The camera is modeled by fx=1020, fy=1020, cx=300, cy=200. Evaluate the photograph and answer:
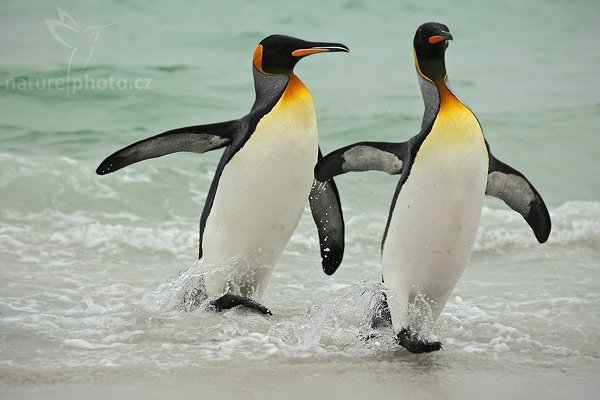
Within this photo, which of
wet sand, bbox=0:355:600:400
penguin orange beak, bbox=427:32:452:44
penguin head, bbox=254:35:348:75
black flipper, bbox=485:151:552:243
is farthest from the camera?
penguin head, bbox=254:35:348:75

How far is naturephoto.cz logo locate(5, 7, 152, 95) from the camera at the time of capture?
42.6 feet

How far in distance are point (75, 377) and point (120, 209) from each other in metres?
4.46

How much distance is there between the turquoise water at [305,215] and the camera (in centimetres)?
398

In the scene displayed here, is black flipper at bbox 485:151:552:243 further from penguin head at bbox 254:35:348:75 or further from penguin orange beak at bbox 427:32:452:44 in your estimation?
penguin head at bbox 254:35:348:75

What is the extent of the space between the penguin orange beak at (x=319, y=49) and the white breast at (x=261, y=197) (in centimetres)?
20

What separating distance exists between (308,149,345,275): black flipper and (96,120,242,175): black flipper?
1.99 feet

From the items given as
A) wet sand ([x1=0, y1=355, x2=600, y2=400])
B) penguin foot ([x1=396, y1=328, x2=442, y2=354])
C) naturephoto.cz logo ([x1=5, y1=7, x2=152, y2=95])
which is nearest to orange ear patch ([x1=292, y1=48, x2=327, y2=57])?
penguin foot ([x1=396, y1=328, x2=442, y2=354])

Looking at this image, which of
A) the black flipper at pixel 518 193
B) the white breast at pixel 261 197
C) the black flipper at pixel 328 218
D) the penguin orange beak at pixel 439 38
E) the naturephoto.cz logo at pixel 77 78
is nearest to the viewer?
the penguin orange beak at pixel 439 38

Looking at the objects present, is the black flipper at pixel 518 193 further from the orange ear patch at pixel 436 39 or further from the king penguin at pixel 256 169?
the king penguin at pixel 256 169

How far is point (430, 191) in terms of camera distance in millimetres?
3920

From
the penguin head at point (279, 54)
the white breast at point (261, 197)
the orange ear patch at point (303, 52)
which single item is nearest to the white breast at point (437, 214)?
the white breast at point (261, 197)

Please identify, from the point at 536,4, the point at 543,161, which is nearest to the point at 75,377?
the point at 543,161

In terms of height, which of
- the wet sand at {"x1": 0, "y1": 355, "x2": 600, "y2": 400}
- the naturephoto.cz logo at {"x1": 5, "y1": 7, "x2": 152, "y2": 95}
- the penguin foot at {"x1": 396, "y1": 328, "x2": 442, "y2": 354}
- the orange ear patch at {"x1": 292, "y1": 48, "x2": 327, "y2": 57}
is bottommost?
the wet sand at {"x1": 0, "y1": 355, "x2": 600, "y2": 400}

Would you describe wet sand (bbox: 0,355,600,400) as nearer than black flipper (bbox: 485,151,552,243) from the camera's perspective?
Yes
